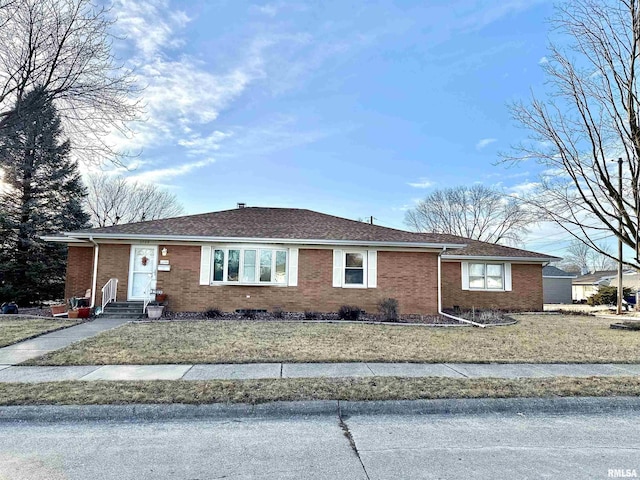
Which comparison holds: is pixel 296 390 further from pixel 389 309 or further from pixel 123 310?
pixel 123 310

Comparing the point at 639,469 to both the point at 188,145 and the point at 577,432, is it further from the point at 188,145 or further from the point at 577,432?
the point at 188,145

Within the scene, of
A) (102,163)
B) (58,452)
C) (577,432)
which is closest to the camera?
(58,452)

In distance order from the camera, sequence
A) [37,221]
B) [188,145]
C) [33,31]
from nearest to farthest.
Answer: [33,31], [188,145], [37,221]

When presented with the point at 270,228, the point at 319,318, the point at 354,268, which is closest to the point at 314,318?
the point at 319,318

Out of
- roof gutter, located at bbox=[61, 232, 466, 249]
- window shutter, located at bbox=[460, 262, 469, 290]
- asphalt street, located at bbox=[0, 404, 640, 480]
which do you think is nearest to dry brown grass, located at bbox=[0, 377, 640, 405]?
asphalt street, located at bbox=[0, 404, 640, 480]

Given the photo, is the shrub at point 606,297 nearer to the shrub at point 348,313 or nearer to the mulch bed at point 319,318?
the mulch bed at point 319,318

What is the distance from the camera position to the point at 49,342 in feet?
27.5

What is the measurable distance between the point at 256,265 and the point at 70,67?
824 cm

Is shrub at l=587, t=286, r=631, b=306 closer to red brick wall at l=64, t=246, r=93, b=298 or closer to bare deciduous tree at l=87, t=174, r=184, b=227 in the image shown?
red brick wall at l=64, t=246, r=93, b=298

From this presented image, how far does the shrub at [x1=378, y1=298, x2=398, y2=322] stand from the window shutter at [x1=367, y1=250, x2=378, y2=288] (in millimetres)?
832

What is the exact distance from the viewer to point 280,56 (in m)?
12.9

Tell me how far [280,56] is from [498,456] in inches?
508

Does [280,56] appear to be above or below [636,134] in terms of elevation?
above

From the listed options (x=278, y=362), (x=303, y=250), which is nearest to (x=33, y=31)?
(x=278, y=362)
